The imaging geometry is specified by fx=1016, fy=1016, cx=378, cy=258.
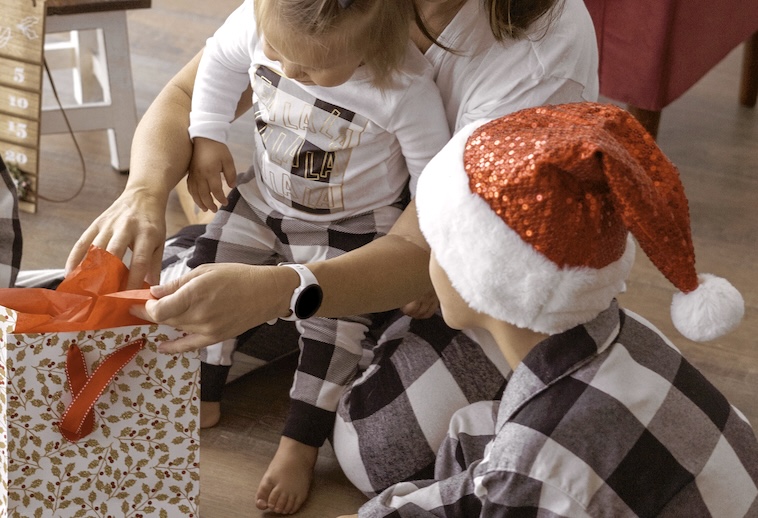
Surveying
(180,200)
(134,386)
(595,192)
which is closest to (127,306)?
(134,386)

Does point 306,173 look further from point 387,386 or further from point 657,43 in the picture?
point 657,43

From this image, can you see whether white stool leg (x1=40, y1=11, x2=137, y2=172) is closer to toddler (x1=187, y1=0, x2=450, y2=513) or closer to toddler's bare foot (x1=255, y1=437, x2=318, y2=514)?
toddler (x1=187, y1=0, x2=450, y2=513)

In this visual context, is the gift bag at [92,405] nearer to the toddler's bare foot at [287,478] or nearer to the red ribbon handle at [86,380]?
the red ribbon handle at [86,380]

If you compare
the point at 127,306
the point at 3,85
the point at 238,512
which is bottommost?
the point at 238,512

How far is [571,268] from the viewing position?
3.10 feet

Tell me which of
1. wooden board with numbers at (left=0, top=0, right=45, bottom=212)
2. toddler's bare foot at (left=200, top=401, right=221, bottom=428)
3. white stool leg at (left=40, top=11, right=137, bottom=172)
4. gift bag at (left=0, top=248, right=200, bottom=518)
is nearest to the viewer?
gift bag at (left=0, top=248, right=200, bottom=518)

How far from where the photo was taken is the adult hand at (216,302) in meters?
1.06

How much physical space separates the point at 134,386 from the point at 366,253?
34cm

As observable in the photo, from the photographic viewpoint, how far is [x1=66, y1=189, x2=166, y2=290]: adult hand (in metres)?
1.19

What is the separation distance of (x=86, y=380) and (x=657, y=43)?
1.39 metres

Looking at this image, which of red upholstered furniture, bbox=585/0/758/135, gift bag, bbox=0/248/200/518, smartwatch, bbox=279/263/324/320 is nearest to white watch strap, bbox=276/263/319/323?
smartwatch, bbox=279/263/324/320

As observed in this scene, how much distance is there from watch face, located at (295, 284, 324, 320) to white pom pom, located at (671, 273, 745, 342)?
415 millimetres

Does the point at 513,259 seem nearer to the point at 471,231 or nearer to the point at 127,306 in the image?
the point at 471,231

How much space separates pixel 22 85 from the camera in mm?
1894
